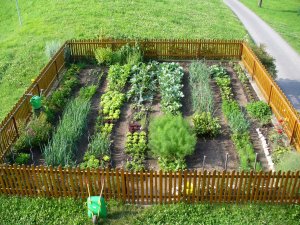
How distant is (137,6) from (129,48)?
8.69 meters

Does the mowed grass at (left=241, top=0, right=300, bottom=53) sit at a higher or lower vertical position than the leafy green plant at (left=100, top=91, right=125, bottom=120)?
lower

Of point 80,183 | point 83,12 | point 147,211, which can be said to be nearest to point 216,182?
point 147,211

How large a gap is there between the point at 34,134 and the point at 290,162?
663 cm

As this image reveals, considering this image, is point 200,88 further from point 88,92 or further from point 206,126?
point 88,92

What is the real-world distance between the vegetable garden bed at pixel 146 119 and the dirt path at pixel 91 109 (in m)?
0.03

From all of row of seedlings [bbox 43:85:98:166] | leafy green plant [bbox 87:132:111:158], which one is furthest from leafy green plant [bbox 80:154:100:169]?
row of seedlings [bbox 43:85:98:166]

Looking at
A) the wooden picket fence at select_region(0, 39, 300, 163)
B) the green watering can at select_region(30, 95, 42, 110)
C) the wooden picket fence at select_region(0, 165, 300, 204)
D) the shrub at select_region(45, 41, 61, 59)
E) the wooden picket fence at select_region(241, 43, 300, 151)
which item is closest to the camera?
the wooden picket fence at select_region(0, 165, 300, 204)

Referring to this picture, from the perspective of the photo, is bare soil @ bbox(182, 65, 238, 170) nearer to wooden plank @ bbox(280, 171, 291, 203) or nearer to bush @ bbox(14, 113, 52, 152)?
wooden plank @ bbox(280, 171, 291, 203)

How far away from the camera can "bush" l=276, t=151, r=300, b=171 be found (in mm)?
8352

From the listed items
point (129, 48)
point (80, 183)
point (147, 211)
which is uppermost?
point (129, 48)

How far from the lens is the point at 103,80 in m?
13.8

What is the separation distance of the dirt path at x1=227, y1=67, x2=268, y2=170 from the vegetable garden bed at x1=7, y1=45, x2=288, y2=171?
27 mm

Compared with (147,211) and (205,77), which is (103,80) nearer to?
(205,77)

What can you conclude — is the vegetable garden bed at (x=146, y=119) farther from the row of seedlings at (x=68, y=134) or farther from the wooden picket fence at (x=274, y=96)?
the wooden picket fence at (x=274, y=96)
